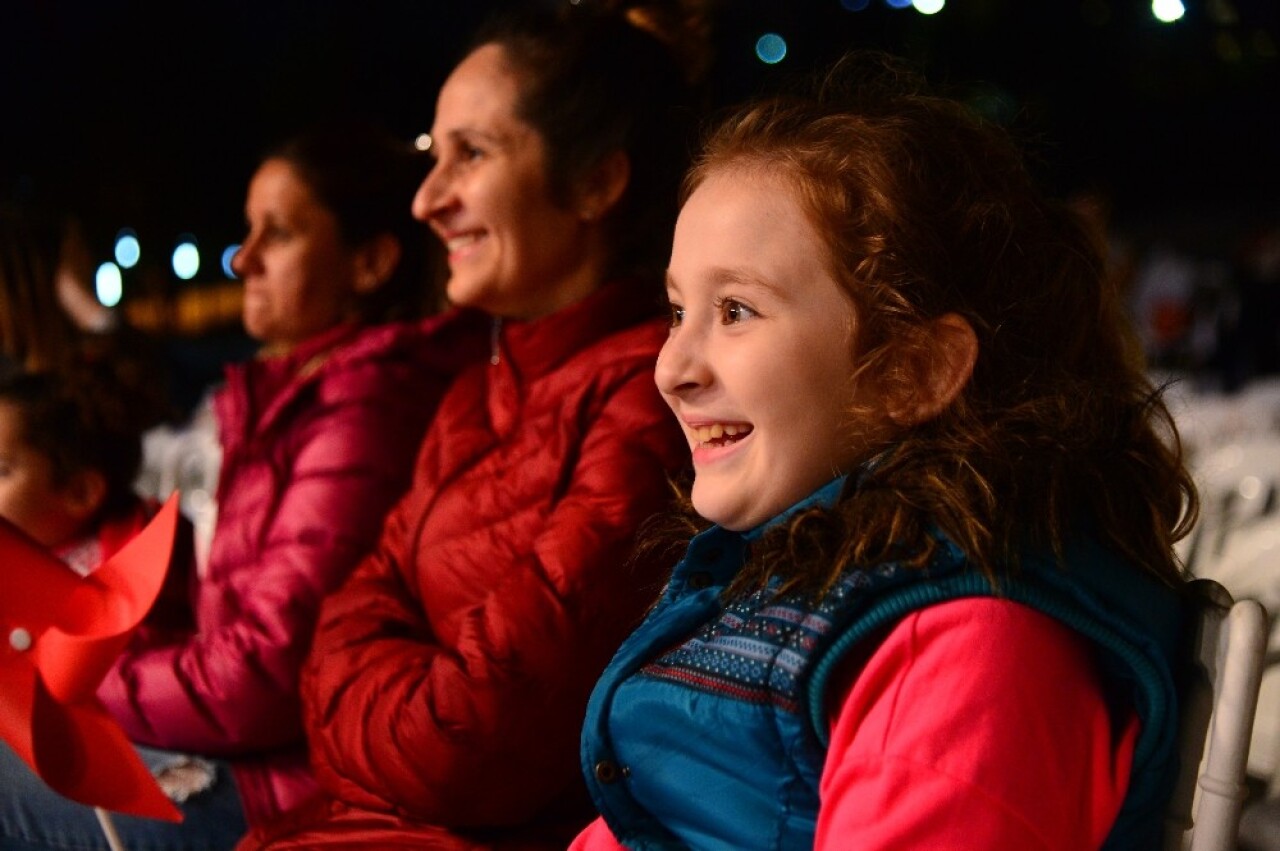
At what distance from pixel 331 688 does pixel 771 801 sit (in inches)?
25.9

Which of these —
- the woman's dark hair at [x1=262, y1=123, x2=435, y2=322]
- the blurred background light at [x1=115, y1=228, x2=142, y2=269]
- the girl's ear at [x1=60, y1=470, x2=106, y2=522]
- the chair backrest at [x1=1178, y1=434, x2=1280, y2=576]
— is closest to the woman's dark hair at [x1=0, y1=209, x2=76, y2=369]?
the girl's ear at [x1=60, y1=470, x2=106, y2=522]

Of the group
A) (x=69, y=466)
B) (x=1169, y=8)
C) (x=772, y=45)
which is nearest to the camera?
(x=69, y=466)

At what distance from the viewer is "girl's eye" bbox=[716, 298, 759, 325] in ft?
3.53

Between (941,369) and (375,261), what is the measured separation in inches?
51.6

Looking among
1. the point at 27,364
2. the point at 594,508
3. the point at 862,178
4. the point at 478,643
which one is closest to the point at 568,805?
the point at 478,643

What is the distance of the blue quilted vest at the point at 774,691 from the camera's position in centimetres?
90

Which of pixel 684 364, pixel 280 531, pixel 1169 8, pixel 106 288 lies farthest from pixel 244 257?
pixel 1169 8

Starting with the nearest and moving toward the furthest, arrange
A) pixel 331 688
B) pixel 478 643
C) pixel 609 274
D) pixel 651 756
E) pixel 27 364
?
pixel 651 756 < pixel 478 643 < pixel 331 688 < pixel 609 274 < pixel 27 364

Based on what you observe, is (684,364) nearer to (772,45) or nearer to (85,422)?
(85,422)

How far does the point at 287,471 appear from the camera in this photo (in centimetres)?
189

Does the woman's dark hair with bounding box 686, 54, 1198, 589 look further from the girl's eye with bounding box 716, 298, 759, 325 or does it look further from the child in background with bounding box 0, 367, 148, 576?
the child in background with bounding box 0, 367, 148, 576

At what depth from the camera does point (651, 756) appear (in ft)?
3.40

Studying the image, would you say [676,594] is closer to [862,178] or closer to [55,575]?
[862,178]

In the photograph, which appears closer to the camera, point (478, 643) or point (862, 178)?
point (862, 178)
